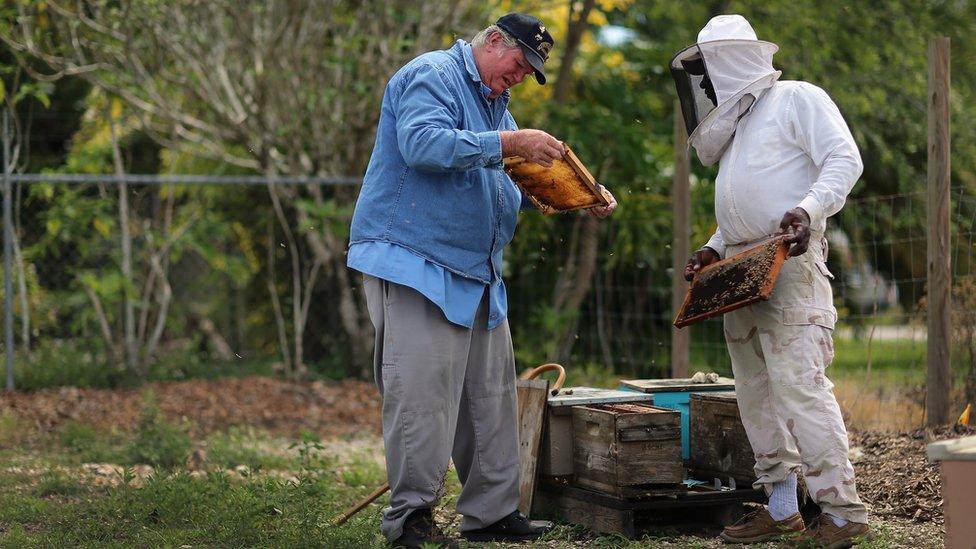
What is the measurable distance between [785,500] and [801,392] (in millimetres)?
547

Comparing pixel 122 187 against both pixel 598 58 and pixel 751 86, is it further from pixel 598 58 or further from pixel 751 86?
pixel 751 86

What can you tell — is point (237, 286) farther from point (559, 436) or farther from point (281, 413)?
point (559, 436)

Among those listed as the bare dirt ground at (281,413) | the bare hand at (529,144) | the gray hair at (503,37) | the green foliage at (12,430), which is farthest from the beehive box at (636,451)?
the green foliage at (12,430)

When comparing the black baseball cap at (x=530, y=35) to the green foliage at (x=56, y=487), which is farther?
the green foliage at (x=56, y=487)

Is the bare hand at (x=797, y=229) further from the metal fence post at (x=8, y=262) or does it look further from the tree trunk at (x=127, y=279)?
the tree trunk at (x=127, y=279)

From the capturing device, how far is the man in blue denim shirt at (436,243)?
4324 millimetres

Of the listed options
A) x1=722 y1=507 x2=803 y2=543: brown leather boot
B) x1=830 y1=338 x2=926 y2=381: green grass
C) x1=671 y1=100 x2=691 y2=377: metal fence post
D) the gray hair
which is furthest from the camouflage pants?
x1=830 y1=338 x2=926 y2=381: green grass

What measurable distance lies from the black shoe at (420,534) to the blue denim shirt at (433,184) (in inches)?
32.8

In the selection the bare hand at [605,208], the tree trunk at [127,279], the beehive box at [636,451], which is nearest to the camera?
the beehive box at [636,451]

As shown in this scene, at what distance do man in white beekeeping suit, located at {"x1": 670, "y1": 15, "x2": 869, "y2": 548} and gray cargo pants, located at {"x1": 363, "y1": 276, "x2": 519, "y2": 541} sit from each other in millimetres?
1032

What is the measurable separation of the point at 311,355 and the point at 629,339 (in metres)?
3.07

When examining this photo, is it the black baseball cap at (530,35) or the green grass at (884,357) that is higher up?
the black baseball cap at (530,35)

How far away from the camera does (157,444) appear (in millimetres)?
6621

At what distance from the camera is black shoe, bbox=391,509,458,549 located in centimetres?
440
